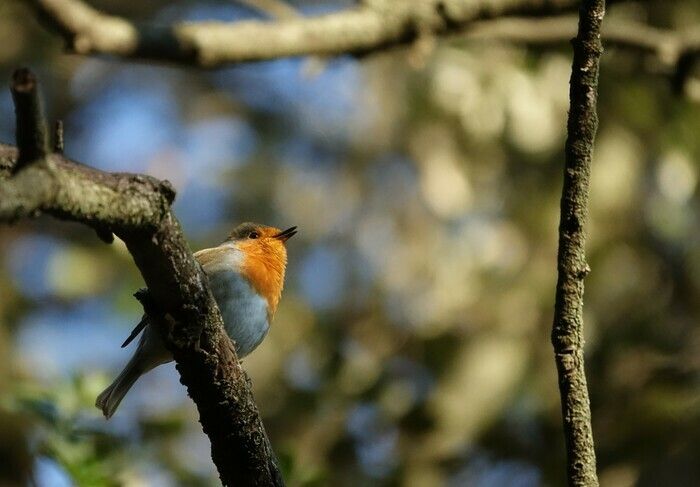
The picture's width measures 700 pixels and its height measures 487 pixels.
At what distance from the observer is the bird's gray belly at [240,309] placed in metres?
4.89

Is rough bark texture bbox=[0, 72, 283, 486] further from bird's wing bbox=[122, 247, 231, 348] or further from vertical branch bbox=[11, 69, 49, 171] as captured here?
bird's wing bbox=[122, 247, 231, 348]

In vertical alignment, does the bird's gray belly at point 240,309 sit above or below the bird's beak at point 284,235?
below

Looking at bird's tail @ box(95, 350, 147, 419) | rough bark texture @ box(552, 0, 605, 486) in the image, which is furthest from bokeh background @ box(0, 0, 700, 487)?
rough bark texture @ box(552, 0, 605, 486)

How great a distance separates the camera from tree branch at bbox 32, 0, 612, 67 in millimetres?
4617

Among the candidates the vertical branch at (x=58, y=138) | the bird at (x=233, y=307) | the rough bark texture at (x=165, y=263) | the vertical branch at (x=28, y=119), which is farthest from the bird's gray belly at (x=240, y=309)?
the vertical branch at (x=28, y=119)

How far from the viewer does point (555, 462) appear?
677cm

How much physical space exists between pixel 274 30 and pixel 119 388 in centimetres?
183

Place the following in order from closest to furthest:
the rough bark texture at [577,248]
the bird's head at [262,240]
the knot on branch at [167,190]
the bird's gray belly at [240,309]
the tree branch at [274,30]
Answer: the knot on branch at [167,190] → the rough bark texture at [577,248] → the tree branch at [274,30] → the bird's gray belly at [240,309] → the bird's head at [262,240]

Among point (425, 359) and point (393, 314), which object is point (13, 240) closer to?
point (393, 314)

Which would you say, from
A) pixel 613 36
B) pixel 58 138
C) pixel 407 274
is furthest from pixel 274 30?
pixel 407 274

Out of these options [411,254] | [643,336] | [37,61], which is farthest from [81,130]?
[643,336]

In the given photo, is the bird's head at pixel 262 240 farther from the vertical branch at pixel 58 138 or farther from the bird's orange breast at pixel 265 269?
the vertical branch at pixel 58 138

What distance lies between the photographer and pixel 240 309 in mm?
4926

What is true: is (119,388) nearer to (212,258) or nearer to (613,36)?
(212,258)
